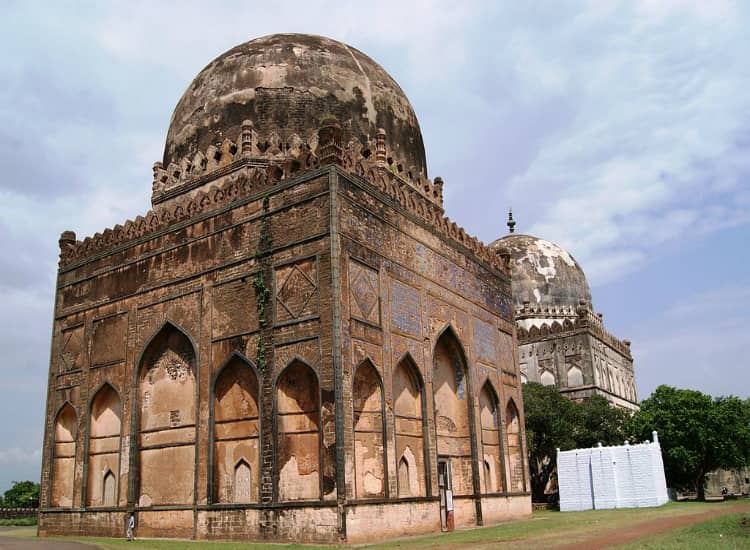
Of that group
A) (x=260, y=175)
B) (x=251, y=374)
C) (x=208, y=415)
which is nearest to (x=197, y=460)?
(x=208, y=415)

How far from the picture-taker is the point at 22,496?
29844 mm

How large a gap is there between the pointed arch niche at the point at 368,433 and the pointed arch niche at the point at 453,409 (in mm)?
2447

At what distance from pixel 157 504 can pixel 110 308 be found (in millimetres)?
4469

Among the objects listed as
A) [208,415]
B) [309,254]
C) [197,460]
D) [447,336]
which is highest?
[309,254]

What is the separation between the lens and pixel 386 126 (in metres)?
17.1

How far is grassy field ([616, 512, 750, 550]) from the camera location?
8.55m

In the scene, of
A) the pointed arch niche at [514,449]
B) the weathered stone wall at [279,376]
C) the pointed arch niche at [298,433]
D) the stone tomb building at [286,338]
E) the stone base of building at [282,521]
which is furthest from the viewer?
the pointed arch niche at [514,449]

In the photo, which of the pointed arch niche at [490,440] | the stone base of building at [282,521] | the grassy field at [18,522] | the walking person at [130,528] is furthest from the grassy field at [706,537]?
the grassy field at [18,522]

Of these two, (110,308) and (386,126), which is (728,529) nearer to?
(386,126)

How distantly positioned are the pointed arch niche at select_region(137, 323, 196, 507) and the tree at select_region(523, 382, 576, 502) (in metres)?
14.2

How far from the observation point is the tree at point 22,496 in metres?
29.3

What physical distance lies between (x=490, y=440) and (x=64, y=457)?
9639mm

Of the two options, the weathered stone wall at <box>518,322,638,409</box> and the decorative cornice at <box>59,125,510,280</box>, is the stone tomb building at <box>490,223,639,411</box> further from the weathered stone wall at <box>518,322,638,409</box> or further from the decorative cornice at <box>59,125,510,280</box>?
the decorative cornice at <box>59,125,510,280</box>

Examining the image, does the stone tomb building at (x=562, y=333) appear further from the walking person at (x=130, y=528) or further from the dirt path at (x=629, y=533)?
the walking person at (x=130, y=528)
